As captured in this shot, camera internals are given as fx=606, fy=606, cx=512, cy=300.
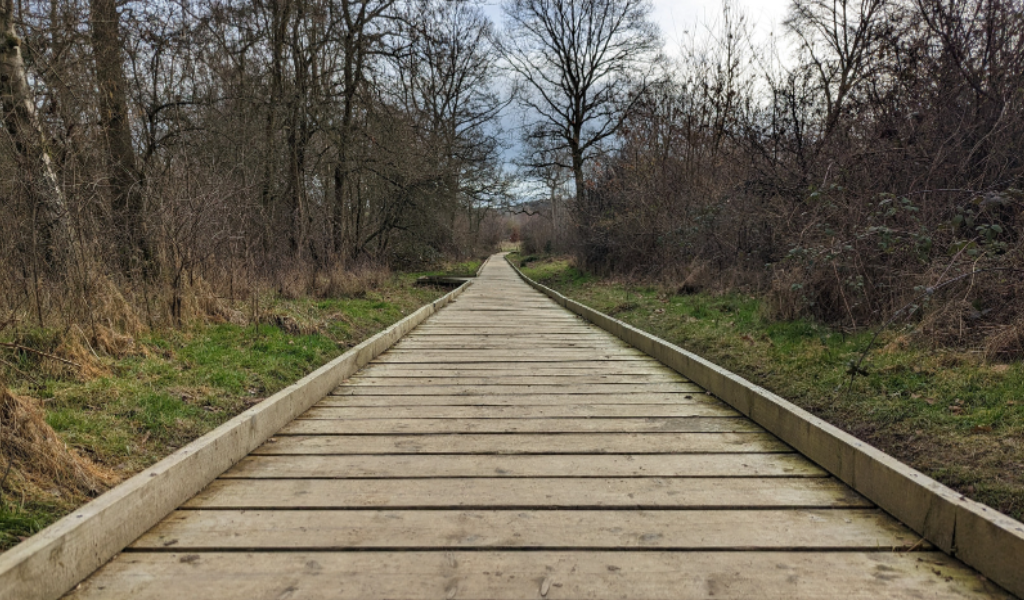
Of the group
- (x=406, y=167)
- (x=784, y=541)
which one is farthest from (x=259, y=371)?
(x=406, y=167)

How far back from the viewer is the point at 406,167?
16.2 m

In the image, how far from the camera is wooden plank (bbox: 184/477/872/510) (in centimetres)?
274

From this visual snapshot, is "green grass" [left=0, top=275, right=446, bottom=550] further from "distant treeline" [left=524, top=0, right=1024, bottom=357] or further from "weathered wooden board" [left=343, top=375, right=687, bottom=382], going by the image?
"distant treeline" [left=524, top=0, right=1024, bottom=357]

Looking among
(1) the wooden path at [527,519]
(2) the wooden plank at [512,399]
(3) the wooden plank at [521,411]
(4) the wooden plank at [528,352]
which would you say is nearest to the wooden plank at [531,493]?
(1) the wooden path at [527,519]

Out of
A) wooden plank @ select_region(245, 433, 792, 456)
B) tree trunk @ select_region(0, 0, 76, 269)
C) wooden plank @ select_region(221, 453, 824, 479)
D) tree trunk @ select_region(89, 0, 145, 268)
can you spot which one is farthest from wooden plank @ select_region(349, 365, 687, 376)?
tree trunk @ select_region(89, 0, 145, 268)

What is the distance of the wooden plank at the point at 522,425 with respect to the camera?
392cm

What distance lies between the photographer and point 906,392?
12.3ft

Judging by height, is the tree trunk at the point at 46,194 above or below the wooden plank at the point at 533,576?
above

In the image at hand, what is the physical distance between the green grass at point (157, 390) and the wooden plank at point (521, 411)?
1.88ft

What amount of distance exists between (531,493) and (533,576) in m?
0.73

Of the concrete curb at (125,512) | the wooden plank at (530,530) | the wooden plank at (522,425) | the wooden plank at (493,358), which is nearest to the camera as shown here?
the concrete curb at (125,512)

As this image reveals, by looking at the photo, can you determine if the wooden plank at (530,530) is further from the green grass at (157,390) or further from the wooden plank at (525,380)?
the wooden plank at (525,380)

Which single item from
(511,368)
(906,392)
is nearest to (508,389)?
(511,368)

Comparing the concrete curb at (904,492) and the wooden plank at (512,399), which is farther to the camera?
the wooden plank at (512,399)
